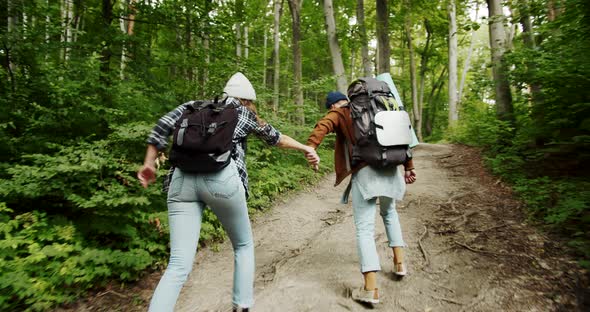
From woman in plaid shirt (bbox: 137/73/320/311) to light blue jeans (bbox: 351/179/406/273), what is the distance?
3.56 ft

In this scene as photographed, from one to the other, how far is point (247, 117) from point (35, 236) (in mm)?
2774

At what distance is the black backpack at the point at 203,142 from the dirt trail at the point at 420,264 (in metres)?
1.62

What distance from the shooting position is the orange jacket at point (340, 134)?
315 cm

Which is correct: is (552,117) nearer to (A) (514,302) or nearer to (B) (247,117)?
(A) (514,302)

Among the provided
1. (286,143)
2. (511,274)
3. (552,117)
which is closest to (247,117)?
(286,143)

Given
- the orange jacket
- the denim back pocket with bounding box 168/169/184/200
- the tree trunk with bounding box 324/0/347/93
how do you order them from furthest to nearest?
the tree trunk with bounding box 324/0/347/93, the orange jacket, the denim back pocket with bounding box 168/169/184/200

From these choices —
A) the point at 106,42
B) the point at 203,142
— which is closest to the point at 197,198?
the point at 203,142

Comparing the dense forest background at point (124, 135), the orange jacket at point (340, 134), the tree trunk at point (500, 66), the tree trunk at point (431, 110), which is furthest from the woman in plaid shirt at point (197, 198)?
the tree trunk at point (431, 110)

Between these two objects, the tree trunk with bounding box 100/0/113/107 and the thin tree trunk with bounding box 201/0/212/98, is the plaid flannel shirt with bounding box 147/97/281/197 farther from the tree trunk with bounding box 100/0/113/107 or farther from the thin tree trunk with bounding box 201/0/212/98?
the thin tree trunk with bounding box 201/0/212/98

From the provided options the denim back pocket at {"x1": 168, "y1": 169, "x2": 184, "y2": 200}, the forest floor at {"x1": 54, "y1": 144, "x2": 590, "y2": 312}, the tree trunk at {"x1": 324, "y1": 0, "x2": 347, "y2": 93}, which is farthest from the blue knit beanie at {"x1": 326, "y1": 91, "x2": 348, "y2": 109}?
the tree trunk at {"x1": 324, "y1": 0, "x2": 347, "y2": 93}

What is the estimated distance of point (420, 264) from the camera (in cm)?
378

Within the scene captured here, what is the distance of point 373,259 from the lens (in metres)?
2.97

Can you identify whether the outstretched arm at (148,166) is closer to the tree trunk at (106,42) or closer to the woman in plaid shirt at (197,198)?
the woman in plaid shirt at (197,198)

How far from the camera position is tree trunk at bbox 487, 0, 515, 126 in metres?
8.52
